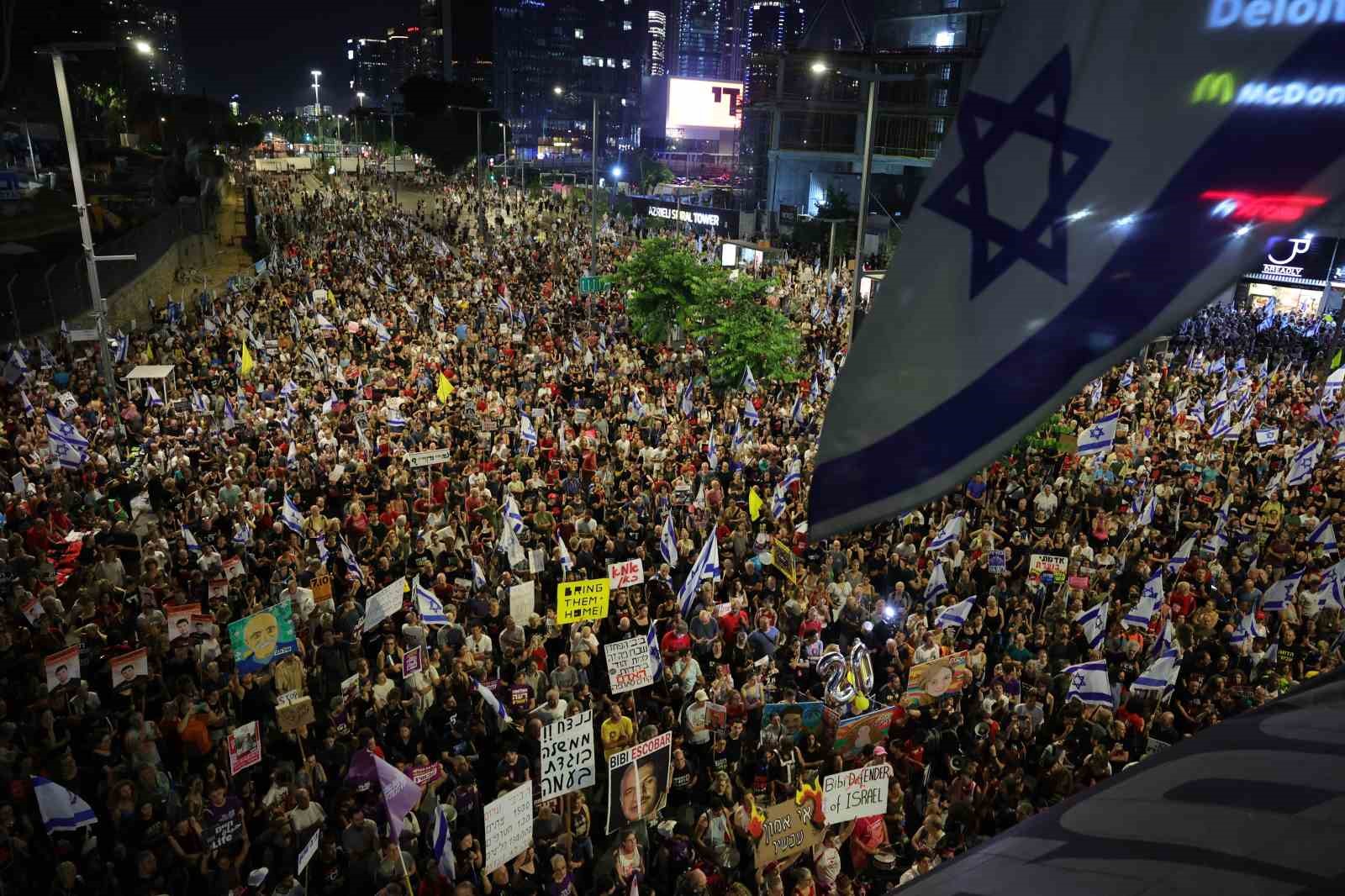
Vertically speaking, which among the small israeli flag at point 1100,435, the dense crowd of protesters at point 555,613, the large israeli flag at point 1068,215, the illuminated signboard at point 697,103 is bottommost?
the dense crowd of protesters at point 555,613

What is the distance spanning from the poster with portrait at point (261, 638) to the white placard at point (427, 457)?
5.51 m

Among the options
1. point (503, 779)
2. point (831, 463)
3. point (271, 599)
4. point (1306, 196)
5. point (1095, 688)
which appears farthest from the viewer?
point (271, 599)

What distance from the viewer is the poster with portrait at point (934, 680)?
1041 centimetres

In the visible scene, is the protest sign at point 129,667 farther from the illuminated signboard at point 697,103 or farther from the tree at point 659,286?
the illuminated signboard at point 697,103

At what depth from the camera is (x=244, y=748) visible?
873 centimetres

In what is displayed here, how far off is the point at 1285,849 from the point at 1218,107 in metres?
1.81

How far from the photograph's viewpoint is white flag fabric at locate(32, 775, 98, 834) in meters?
7.53

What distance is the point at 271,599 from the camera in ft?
40.0

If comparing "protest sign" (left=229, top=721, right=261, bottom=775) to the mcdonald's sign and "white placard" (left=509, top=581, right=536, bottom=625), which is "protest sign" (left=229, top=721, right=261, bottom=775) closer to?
"white placard" (left=509, top=581, right=536, bottom=625)

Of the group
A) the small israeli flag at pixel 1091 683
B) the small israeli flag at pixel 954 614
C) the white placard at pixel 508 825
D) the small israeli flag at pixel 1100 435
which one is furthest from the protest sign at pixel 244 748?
the small israeli flag at pixel 1100 435

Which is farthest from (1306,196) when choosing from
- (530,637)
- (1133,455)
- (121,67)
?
(121,67)

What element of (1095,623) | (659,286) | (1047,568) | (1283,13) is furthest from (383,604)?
(659,286)

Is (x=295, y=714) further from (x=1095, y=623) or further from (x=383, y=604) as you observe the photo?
(x=1095, y=623)

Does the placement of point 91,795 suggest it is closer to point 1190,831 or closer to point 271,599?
point 271,599
